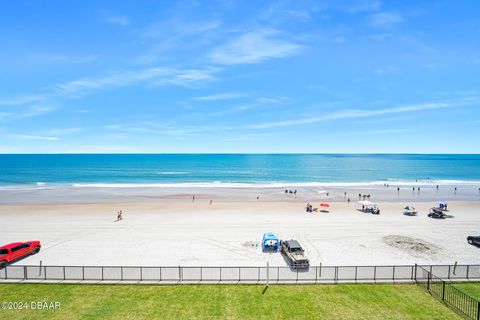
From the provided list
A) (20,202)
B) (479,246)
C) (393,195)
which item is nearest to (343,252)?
(479,246)

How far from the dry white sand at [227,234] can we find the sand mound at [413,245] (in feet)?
0.27

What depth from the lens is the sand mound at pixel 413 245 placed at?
2479cm

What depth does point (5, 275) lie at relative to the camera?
59.2ft

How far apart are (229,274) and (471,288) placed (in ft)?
46.9

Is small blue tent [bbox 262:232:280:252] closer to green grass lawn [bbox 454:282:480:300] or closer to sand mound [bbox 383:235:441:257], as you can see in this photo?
sand mound [bbox 383:235:441:257]

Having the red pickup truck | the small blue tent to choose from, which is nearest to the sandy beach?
the red pickup truck

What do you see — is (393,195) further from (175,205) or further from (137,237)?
(137,237)

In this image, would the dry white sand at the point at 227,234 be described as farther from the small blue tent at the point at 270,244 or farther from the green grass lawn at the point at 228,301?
the green grass lawn at the point at 228,301

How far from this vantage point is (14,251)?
2214cm

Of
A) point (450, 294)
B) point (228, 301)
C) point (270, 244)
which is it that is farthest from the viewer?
point (270, 244)

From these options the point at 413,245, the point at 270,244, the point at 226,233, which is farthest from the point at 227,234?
the point at 413,245

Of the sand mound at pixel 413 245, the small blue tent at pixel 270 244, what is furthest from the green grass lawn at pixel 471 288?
the small blue tent at pixel 270 244

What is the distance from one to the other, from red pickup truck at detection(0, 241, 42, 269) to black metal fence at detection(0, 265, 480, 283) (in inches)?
141

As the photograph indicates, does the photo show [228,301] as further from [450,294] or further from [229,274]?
[450,294]
